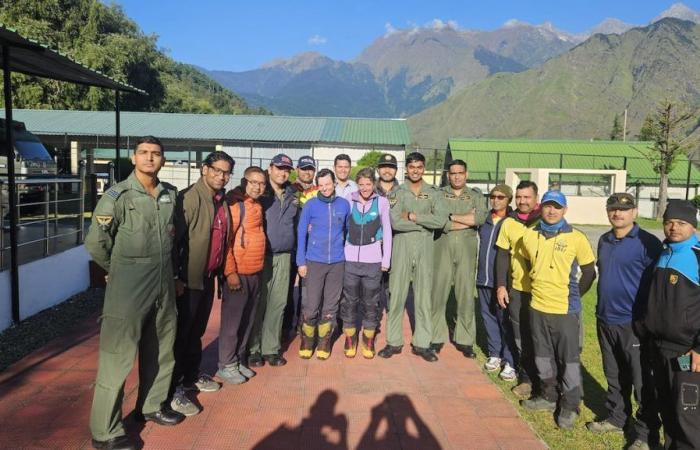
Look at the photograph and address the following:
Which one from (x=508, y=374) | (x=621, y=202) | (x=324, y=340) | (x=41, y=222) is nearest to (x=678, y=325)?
(x=621, y=202)

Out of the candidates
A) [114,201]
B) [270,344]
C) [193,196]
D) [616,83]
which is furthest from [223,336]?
[616,83]

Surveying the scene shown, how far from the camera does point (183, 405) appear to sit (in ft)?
11.3

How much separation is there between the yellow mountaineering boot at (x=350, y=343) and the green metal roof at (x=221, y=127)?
70.5ft

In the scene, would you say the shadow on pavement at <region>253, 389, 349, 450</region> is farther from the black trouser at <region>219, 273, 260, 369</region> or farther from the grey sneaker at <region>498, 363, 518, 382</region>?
the grey sneaker at <region>498, 363, 518, 382</region>

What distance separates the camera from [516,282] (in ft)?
13.3

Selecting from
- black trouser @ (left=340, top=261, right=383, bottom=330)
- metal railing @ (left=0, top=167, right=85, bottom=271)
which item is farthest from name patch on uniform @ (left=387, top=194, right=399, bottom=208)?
metal railing @ (left=0, top=167, right=85, bottom=271)

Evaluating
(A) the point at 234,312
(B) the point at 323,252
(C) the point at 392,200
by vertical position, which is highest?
(C) the point at 392,200

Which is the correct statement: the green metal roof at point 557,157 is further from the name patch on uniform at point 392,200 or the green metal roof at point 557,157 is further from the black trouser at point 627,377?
the black trouser at point 627,377

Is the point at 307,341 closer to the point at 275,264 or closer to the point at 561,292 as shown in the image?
the point at 275,264

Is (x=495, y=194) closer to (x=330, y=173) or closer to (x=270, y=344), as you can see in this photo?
(x=330, y=173)

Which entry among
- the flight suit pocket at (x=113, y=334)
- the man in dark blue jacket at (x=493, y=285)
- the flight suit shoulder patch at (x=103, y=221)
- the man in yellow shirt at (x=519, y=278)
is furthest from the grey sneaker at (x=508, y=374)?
the flight suit shoulder patch at (x=103, y=221)

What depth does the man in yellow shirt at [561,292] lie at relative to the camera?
3.51m

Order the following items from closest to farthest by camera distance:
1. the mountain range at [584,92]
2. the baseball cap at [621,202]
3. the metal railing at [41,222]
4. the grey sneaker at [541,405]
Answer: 1. the baseball cap at [621,202]
2. the grey sneaker at [541,405]
3. the metal railing at [41,222]
4. the mountain range at [584,92]

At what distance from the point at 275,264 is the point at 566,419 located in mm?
2605
